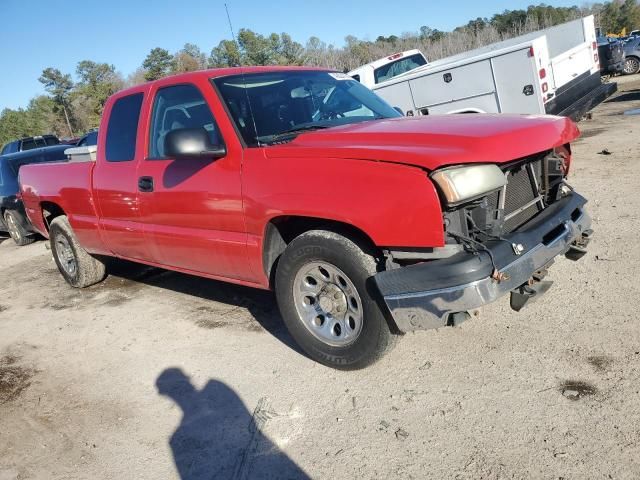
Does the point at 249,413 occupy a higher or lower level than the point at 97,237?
lower

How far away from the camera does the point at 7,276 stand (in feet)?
24.7

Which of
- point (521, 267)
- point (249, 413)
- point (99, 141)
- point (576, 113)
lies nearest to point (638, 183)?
point (576, 113)

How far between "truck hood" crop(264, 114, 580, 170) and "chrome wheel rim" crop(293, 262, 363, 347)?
719 mm

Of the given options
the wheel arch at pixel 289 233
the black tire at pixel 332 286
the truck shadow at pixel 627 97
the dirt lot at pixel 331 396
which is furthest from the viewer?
the truck shadow at pixel 627 97

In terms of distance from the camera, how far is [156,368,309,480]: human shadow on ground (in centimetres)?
270

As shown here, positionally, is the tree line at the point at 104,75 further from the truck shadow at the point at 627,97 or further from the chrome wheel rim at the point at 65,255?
the chrome wheel rim at the point at 65,255

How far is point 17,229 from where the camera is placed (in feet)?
31.0

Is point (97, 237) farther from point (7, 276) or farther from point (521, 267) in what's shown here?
point (521, 267)

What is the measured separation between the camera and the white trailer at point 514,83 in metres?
7.89

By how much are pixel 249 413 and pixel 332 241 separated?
1.12 meters

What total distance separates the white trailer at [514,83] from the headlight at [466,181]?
5773 millimetres

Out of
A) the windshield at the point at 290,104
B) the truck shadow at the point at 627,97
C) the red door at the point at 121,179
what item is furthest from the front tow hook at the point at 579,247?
the truck shadow at the point at 627,97

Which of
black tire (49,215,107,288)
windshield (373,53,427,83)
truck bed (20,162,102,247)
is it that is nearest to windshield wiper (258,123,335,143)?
truck bed (20,162,102,247)

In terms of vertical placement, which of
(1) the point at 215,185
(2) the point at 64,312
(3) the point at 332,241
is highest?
(1) the point at 215,185
